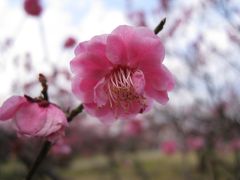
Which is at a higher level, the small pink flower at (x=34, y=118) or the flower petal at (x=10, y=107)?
the flower petal at (x=10, y=107)

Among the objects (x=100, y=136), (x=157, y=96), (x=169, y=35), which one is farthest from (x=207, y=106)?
(x=100, y=136)

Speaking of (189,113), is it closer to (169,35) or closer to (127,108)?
(169,35)

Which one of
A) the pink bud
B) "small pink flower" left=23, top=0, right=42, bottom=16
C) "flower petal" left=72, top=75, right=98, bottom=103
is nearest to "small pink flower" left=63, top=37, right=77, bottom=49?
the pink bud

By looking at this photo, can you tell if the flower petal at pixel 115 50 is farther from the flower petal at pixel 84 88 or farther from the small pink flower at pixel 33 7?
the small pink flower at pixel 33 7

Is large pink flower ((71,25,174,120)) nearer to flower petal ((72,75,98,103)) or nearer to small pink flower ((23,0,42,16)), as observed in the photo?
flower petal ((72,75,98,103))

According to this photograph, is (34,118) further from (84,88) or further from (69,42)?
(69,42)

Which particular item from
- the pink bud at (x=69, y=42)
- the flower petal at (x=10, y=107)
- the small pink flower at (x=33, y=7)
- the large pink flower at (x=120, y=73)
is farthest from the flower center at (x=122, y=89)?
the pink bud at (x=69, y=42)
